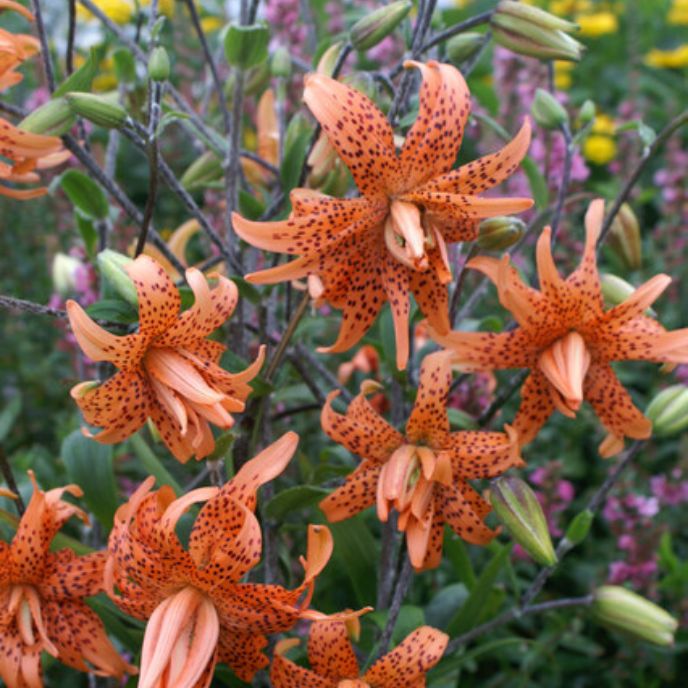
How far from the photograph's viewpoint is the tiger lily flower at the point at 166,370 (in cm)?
84

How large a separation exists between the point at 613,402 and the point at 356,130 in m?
0.41

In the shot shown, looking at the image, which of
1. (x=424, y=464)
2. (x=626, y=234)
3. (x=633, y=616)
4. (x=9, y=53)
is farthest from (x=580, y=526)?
(x=9, y=53)

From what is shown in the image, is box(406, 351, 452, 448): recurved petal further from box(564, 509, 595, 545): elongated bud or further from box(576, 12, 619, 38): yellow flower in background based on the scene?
box(576, 12, 619, 38): yellow flower in background

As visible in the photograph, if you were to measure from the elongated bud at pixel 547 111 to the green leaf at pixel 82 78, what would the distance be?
509 mm

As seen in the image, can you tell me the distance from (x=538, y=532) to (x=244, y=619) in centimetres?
30

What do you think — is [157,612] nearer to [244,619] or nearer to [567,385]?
[244,619]

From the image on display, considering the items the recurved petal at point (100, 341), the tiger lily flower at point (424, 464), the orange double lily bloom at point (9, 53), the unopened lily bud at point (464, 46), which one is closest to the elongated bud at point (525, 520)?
the tiger lily flower at point (424, 464)

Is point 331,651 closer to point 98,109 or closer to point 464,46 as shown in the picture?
point 98,109

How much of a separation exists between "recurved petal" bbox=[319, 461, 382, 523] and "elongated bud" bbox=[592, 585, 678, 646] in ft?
1.01

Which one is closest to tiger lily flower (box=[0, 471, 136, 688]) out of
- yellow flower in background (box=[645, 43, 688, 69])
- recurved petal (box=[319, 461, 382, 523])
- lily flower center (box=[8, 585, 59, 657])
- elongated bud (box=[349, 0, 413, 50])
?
lily flower center (box=[8, 585, 59, 657])

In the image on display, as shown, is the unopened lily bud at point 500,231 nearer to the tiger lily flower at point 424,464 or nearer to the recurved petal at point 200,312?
the tiger lily flower at point 424,464

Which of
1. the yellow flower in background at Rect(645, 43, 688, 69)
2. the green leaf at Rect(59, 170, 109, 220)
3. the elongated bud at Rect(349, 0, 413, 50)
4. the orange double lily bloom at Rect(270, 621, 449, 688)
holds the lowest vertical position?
the yellow flower in background at Rect(645, 43, 688, 69)

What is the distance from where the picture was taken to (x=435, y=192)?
892mm

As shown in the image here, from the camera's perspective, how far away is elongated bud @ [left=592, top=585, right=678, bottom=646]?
3.51 ft
